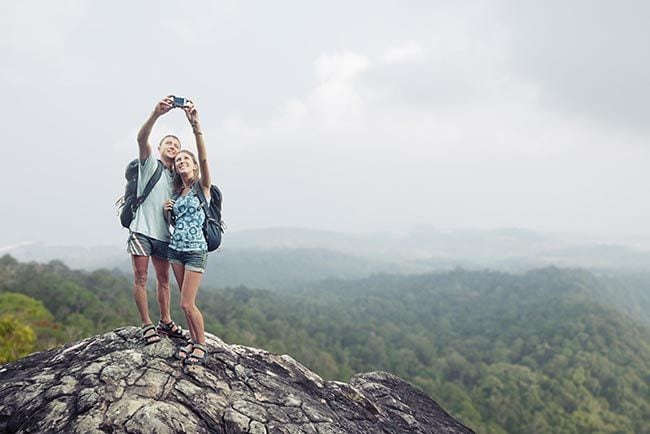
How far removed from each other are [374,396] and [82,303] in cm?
4911

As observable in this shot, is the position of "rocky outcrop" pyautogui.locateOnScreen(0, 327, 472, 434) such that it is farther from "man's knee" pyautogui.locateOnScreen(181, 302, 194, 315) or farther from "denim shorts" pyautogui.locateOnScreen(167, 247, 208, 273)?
"denim shorts" pyautogui.locateOnScreen(167, 247, 208, 273)

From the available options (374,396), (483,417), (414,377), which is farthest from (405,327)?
(374,396)

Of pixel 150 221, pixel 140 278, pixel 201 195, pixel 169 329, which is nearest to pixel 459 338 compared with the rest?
pixel 169 329

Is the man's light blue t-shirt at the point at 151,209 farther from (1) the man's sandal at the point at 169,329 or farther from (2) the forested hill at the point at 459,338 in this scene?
(2) the forested hill at the point at 459,338

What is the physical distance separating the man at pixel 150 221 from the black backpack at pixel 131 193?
0.04 metres

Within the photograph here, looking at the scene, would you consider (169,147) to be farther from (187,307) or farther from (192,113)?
(187,307)

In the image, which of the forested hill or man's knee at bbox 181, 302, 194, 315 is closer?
man's knee at bbox 181, 302, 194, 315

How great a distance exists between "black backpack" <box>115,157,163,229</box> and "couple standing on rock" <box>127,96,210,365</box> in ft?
0.11

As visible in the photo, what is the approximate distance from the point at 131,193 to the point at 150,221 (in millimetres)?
385

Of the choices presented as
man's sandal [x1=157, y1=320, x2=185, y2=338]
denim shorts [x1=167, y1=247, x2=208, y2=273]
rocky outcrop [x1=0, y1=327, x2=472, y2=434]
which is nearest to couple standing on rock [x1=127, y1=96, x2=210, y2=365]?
denim shorts [x1=167, y1=247, x2=208, y2=273]

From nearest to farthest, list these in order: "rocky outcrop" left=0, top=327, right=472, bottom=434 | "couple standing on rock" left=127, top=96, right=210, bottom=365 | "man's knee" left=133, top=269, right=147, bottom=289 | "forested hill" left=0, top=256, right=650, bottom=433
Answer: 1. "rocky outcrop" left=0, top=327, right=472, bottom=434
2. "couple standing on rock" left=127, top=96, right=210, bottom=365
3. "man's knee" left=133, top=269, right=147, bottom=289
4. "forested hill" left=0, top=256, right=650, bottom=433

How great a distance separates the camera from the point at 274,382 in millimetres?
5230

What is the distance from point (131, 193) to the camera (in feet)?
16.8

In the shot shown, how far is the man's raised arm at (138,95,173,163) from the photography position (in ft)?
16.0
